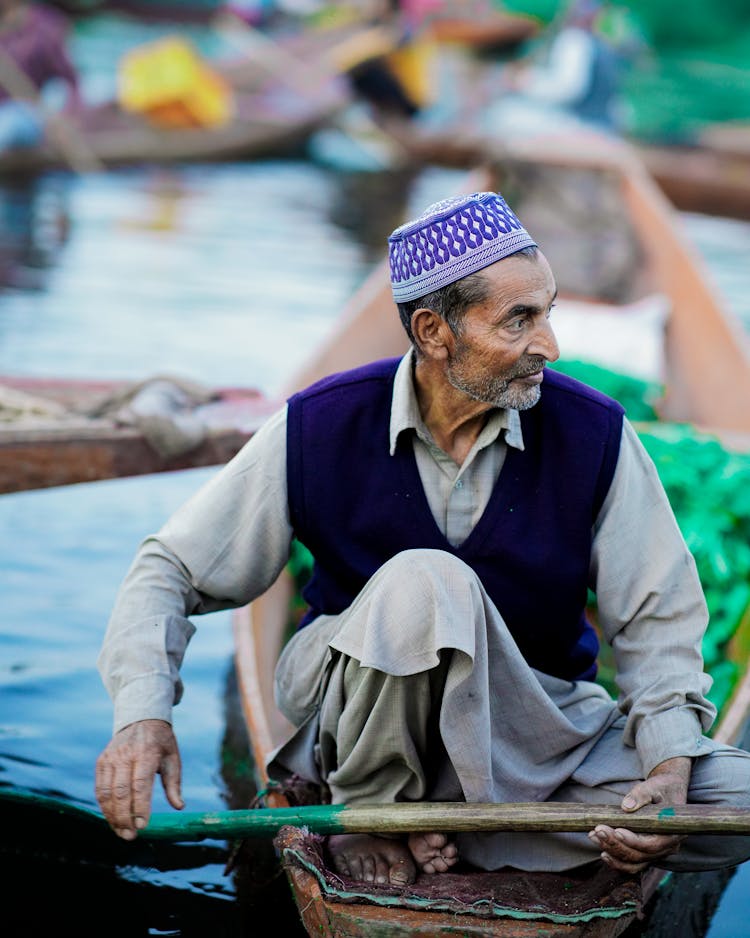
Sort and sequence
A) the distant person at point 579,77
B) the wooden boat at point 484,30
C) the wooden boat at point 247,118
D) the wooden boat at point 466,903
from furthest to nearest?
the wooden boat at point 484,30 → the distant person at point 579,77 → the wooden boat at point 247,118 → the wooden boat at point 466,903

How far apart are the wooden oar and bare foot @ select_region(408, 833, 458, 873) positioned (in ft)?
0.25

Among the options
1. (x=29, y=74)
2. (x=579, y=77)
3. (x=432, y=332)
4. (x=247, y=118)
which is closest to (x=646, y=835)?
(x=432, y=332)

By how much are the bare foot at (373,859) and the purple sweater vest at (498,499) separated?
394mm

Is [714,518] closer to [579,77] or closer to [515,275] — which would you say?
[515,275]

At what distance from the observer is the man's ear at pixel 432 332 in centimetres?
202

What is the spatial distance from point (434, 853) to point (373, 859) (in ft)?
0.31

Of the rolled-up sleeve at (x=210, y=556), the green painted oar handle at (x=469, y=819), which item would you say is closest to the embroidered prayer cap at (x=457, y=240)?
the rolled-up sleeve at (x=210, y=556)

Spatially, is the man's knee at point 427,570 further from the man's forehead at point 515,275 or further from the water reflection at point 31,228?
the water reflection at point 31,228

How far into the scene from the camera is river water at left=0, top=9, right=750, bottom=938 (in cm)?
243

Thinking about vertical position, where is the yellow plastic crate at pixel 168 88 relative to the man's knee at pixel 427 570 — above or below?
above

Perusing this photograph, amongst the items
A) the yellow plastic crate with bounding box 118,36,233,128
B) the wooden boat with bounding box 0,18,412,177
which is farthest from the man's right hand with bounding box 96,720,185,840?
the yellow plastic crate with bounding box 118,36,233,128

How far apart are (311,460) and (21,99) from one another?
9042 millimetres

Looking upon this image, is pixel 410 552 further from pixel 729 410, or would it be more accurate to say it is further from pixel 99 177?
pixel 99 177

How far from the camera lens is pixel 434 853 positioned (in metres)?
1.93
